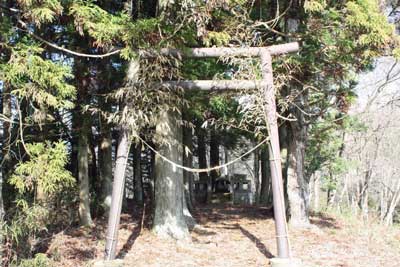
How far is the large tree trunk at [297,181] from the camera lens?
848cm

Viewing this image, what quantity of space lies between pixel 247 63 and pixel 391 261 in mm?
3984

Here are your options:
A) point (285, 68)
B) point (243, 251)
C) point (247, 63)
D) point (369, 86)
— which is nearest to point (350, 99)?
point (285, 68)

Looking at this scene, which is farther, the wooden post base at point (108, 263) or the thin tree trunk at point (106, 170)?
the thin tree trunk at point (106, 170)

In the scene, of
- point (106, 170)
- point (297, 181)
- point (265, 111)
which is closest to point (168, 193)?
point (265, 111)

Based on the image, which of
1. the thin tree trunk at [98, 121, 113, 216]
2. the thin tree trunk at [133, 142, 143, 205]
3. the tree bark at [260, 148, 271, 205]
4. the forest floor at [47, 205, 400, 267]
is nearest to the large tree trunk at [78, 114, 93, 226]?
the forest floor at [47, 205, 400, 267]

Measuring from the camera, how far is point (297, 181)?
28.2 ft

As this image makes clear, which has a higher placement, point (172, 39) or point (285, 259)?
point (172, 39)

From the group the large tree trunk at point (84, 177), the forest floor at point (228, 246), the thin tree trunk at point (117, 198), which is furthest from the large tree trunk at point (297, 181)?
the large tree trunk at point (84, 177)

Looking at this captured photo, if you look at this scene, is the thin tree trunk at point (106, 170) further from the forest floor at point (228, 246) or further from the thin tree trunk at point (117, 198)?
the thin tree trunk at point (117, 198)

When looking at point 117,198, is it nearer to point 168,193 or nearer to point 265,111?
point 168,193

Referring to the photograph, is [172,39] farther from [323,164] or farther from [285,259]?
[323,164]

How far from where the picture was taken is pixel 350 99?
8.33m

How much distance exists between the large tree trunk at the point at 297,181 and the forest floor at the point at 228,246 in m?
0.34

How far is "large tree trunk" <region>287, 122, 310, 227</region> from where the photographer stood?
27.8ft
